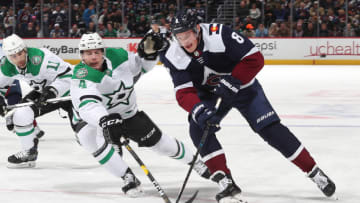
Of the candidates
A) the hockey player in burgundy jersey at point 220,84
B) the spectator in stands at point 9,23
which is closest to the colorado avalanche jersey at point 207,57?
the hockey player in burgundy jersey at point 220,84

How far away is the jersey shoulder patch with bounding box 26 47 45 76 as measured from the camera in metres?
4.86

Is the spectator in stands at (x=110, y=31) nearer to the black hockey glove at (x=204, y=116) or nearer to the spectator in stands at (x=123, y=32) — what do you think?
the spectator in stands at (x=123, y=32)

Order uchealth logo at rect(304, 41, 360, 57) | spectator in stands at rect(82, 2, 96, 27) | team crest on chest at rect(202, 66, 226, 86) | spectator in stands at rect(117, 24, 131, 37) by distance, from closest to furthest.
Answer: team crest on chest at rect(202, 66, 226, 86) < uchealth logo at rect(304, 41, 360, 57) < spectator in stands at rect(117, 24, 131, 37) < spectator in stands at rect(82, 2, 96, 27)

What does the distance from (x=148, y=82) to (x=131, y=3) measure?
534cm

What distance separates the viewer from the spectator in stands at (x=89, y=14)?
52.4ft

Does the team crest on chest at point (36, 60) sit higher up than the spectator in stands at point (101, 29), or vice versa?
the team crest on chest at point (36, 60)

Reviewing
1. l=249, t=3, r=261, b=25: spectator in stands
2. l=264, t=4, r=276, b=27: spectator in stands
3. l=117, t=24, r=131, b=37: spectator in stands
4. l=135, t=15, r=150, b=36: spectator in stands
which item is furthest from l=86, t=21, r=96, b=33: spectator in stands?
l=264, t=4, r=276, b=27: spectator in stands

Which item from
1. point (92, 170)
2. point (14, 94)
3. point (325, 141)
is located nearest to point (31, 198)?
point (92, 170)

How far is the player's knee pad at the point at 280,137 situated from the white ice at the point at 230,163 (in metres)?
0.31

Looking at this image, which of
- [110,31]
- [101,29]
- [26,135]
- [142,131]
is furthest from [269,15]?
[142,131]

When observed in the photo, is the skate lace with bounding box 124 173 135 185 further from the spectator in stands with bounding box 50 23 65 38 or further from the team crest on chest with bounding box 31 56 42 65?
the spectator in stands with bounding box 50 23 65 38

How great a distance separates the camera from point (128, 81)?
3855 mm

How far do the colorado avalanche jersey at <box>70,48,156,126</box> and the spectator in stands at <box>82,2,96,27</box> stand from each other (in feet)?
40.2

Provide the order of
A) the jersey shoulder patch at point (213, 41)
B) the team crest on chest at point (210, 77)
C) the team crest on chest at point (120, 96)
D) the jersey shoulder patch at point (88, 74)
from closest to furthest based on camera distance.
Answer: the jersey shoulder patch at point (213, 41) → the team crest on chest at point (210, 77) → the jersey shoulder patch at point (88, 74) → the team crest on chest at point (120, 96)
